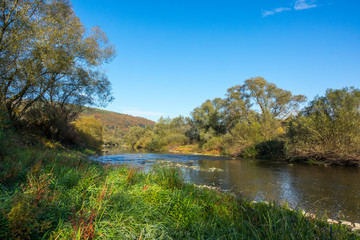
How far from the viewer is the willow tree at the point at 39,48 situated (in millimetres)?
10969

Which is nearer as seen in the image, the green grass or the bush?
the green grass

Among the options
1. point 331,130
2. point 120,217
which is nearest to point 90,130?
point 331,130

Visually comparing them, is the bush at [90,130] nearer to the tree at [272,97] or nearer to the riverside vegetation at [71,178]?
the riverside vegetation at [71,178]

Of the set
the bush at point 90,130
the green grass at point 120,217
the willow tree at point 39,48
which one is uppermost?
the willow tree at point 39,48

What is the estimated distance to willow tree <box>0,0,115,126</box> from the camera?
1097 centimetres

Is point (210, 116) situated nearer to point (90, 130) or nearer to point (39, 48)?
point (90, 130)

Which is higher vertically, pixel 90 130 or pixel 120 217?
pixel 90 130

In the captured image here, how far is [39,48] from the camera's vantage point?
38.3ft

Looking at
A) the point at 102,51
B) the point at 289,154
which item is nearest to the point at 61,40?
the point at 102,51

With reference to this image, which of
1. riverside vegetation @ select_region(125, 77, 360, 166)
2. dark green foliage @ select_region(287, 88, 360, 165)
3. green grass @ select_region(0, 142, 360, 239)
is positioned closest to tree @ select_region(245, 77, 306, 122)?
riverside vegetation @ select_region(125, 77, 360, 166)

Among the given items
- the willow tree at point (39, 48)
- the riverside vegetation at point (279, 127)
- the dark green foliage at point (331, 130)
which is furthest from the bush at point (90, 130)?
the dark green foliage at point (331, 130)

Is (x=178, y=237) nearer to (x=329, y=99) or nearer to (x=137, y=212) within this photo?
(x=137, y=212)

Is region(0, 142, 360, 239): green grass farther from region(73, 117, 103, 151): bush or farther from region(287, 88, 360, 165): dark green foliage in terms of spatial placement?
region(73, 117, 103, 151): bush

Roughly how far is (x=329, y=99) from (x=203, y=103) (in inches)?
1447
